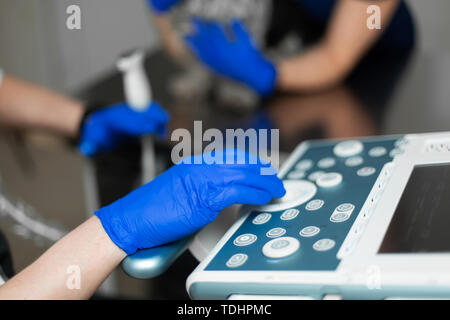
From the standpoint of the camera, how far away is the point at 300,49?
4.89 feet

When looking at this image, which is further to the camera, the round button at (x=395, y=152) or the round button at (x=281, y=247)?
the round button at (x=395, y=152)

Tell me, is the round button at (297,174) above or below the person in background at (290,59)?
below

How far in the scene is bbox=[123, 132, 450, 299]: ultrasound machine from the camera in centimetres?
47

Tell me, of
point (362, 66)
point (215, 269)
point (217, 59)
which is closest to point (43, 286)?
point (215, 269)

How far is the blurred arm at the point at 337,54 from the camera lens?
1.22m

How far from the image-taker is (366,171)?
2.30 ft

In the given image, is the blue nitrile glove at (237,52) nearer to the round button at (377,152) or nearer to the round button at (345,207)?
the round button at (377,152)

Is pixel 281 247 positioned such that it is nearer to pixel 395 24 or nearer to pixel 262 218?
pixel 262 218

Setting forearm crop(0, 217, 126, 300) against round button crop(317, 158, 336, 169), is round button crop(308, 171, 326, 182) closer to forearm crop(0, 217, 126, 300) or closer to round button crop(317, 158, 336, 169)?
round button crop(317, 158, 336, 169)

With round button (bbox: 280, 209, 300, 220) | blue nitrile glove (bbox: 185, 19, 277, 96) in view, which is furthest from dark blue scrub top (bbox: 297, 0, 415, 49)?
round button (bbox: 280, 209, 300, 220)

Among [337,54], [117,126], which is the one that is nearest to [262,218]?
[117,126]

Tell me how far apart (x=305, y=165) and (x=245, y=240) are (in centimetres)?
24

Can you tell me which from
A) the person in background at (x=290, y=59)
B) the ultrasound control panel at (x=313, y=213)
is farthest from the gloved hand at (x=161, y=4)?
the ultrasound control panel at (x=313, y=213)

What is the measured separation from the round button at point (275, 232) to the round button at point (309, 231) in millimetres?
25
